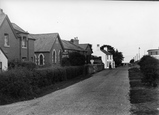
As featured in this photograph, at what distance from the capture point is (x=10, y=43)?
26.0 metres

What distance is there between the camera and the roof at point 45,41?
32438 mm

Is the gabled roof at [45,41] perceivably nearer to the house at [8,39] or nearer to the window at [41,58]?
the window at [41,58]

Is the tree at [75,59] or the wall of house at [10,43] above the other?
the wall of house at [10,43]

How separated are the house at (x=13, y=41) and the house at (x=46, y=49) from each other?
2646mm

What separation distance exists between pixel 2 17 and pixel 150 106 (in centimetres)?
2114

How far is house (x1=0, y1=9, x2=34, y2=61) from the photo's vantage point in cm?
2453

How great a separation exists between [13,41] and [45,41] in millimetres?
7460

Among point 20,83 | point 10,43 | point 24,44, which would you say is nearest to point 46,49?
point 24,44

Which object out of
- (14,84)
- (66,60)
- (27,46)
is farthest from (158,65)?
(27,46)

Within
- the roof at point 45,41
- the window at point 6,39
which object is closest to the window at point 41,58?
the roof at point 45,41

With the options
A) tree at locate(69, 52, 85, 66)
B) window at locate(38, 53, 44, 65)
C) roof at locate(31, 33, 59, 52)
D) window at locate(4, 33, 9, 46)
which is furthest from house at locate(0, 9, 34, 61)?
tree at locate(69, 52, 85, 66)

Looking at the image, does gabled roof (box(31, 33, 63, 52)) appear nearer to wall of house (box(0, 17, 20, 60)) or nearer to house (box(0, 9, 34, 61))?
house (box(0, 9, 34, 61))

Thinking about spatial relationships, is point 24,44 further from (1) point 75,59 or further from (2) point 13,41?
(1) point 75,59

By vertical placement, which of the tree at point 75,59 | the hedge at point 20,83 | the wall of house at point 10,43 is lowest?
the hedge at point 20,83
